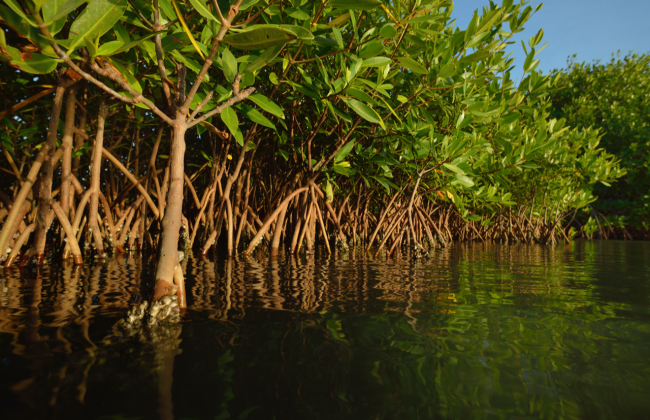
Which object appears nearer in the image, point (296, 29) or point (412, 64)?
point (296, 29)

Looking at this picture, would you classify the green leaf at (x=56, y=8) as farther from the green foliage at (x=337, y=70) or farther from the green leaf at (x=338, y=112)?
the green leaf at (x=338, y=112)

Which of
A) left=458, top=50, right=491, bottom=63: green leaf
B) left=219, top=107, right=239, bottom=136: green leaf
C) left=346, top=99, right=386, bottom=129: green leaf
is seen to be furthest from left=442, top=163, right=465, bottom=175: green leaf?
left=219, top=107, right=239, bottom=136: green leaf

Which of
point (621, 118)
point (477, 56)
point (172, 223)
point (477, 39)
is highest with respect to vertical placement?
point (621, 118)

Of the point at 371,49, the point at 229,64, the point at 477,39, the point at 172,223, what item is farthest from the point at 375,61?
the point at 172,223

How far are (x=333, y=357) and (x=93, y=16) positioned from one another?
1303 millimetres

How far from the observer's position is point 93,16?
1134mm

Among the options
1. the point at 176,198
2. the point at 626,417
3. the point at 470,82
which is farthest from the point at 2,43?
the point at 470,82

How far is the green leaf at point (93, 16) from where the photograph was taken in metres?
1.12

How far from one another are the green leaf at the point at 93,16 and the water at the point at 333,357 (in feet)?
3.17

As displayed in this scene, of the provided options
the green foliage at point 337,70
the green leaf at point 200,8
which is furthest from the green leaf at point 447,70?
the green leaf at point 200,8

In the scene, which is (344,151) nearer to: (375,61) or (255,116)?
(375,61)

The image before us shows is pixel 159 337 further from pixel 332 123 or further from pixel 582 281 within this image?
pixel 332 123

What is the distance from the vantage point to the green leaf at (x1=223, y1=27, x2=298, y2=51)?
119 cm

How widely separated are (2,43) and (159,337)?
1157 millimetres
